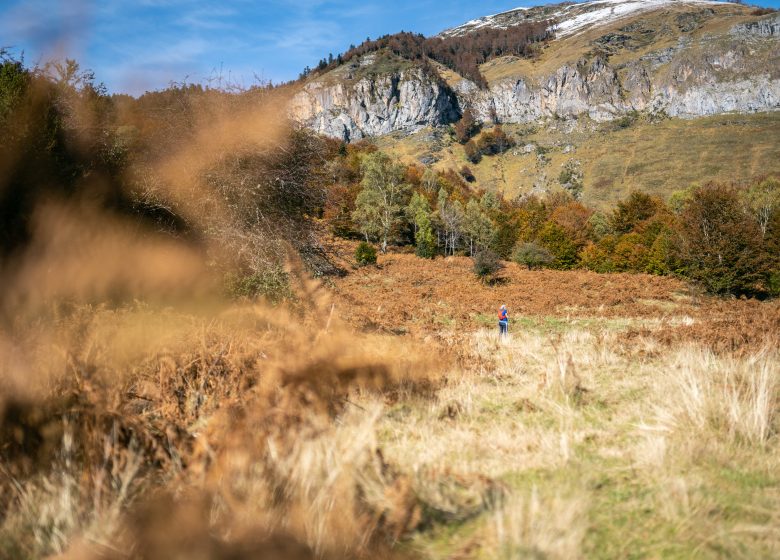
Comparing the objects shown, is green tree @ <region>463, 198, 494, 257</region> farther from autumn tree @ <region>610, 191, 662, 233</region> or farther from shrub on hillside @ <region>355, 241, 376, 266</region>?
shrub on hillside @ <region>355, 241, 376, 266</region>

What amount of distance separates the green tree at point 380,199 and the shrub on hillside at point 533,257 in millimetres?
16496

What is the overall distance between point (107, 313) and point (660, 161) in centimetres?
13404

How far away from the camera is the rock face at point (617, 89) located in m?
148

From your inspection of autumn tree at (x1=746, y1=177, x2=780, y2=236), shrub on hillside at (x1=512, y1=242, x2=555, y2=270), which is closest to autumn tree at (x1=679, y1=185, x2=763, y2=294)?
shrub on hillside at (x1=512, y1=242, x2=555, y2=270)

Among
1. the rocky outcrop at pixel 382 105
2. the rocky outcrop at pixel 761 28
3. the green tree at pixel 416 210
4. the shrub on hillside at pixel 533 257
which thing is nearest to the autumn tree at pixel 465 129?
the rocky outcrop at pixel 382 105

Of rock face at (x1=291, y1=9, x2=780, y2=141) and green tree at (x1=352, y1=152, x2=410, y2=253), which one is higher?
rock face at (x1=291, y1=9, x2=780, y2=141)

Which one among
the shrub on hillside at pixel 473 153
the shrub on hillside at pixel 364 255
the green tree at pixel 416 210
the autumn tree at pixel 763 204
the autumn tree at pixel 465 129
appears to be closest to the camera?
the shrub on hillside at pixel 364 255

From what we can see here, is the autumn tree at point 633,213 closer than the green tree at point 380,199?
No

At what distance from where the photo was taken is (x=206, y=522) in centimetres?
237

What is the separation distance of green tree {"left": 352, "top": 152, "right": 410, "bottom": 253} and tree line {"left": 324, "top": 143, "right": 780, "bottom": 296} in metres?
0.12

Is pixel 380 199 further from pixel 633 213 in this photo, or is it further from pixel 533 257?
pixel 633 213

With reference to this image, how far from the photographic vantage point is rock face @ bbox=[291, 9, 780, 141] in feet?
486

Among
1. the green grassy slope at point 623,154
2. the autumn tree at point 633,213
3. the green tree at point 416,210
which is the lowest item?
the autumn tree at point 633,213

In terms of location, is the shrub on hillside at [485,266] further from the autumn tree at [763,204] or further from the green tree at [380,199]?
the autumn tree at [763,204]
